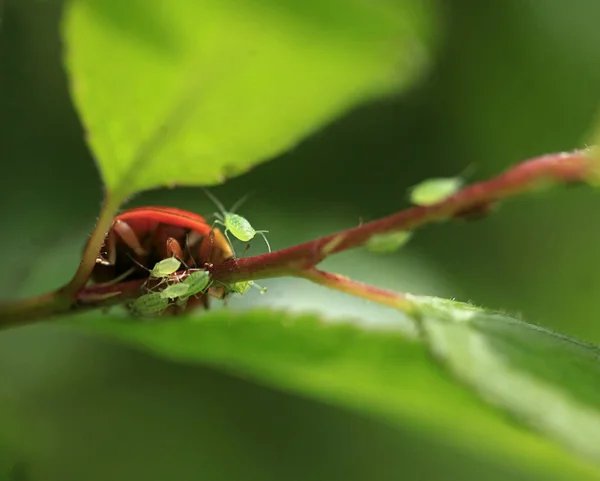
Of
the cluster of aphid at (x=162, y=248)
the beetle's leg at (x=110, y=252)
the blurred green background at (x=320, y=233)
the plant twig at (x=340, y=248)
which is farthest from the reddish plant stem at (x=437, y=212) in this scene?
the blurred green background at (x=320, y=233)

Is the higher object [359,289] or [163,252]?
[163,252]

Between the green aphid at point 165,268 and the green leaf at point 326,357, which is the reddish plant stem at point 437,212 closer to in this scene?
the green aphid at point 165,268

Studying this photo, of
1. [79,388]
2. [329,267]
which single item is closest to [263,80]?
[329,267]

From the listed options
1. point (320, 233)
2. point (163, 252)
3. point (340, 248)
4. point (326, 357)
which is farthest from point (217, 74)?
point (320, 233)

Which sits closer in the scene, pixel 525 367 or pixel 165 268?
pixel 525 367

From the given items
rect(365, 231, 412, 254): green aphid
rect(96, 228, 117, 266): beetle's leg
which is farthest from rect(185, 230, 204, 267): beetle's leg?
rect(365, 231, 412, 254): green aphid

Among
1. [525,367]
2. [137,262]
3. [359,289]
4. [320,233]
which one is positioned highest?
[320,233]

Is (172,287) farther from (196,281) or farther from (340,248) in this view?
(340,248)

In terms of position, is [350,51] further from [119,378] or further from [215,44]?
[119,378]
